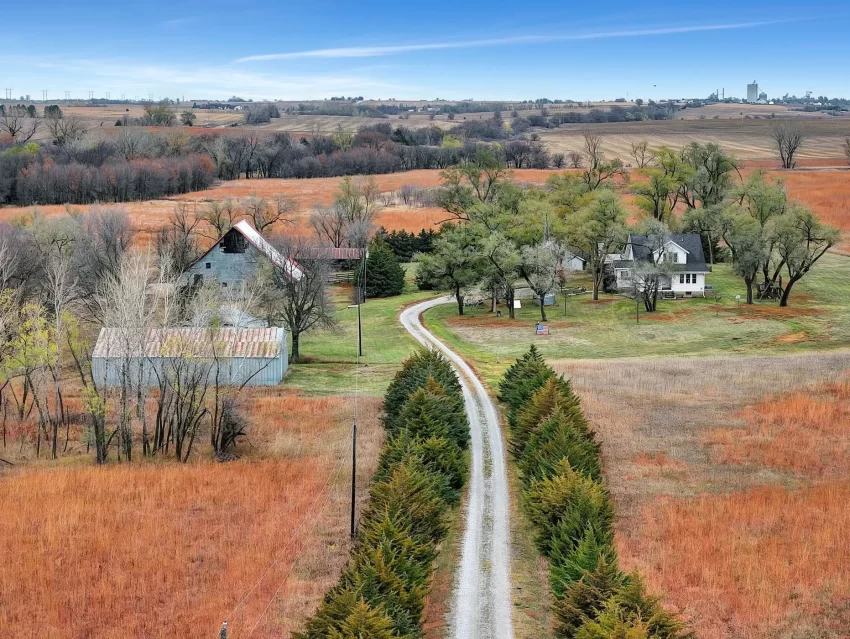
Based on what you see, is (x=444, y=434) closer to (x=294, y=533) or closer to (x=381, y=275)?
(x=294, y=533)

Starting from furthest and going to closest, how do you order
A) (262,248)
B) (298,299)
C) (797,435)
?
(262,248) < (298,299) < (797,435)

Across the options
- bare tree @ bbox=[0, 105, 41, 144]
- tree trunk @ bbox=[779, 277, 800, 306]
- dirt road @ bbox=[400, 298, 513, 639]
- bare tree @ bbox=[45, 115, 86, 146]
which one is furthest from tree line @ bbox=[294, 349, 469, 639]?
bare tree @ bbox=[0, 105, 41, 144]

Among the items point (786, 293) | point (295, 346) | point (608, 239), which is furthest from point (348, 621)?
point (786, 293)

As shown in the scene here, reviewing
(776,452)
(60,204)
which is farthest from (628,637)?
(60,204)

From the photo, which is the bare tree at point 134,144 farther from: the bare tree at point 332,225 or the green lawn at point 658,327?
the green lawn at point 658,327

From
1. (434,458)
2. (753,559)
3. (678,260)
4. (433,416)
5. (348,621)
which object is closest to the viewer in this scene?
(348,621)
